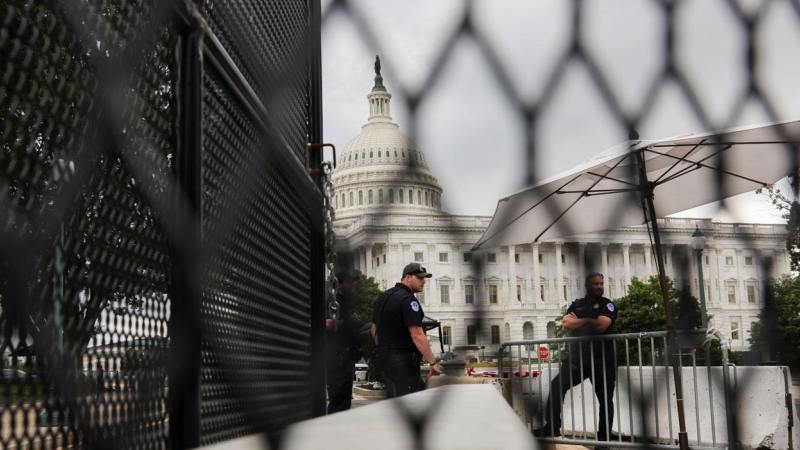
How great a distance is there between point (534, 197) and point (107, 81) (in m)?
0.74

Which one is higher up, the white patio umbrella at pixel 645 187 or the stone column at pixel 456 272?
the white patio umbrella at pixel 645 187

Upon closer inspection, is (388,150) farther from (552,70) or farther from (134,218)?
(134,218)

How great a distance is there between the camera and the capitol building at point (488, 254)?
64 centimetres

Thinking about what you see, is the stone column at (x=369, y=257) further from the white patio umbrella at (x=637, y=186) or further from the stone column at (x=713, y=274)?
the stone column at (x=713, y=274)

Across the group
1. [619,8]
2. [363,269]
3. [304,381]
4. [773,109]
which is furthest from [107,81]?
[304,381]

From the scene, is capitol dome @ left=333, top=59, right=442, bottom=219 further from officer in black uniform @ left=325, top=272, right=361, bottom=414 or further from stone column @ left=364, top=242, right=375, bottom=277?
officer in black uniform @ left=325, top=272, right=361, bottom=414

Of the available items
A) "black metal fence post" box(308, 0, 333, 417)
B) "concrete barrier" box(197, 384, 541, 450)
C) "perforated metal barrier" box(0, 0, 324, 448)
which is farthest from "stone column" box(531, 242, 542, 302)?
"black metal fence post" box(308, 0, 333, 417)

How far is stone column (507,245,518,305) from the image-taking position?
667 millimetres

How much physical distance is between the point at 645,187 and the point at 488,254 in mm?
373

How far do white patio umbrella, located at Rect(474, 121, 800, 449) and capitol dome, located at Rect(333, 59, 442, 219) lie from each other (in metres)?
0.08

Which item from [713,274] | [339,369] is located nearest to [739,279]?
[713,274]

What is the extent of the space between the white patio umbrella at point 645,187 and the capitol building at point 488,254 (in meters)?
0.02

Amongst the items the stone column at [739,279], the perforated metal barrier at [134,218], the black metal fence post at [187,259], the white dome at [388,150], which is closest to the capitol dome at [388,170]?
the white dome at [388,150]

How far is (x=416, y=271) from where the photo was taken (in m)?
0.88
